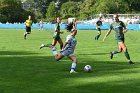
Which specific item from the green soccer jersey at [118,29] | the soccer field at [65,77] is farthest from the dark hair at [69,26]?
the green soccer jersey at [118,29]

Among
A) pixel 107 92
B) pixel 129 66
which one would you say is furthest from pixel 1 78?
pixel 129 66

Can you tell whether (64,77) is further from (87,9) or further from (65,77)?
(87,9)

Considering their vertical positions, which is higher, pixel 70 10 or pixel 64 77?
pixel 64 77

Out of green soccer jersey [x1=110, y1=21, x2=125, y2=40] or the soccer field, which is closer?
the soccer field

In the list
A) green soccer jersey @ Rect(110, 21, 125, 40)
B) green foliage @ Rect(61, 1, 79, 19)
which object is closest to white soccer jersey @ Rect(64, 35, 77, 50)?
green soccer jersey @ Rect(110, 21, 125, 40)

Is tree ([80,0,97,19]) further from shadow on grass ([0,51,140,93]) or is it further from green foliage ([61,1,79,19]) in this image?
shadow on grass ([0,51,140,93])

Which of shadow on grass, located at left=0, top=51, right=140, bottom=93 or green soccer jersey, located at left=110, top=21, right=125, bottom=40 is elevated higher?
green soccer jersey, located at left=110, top=21, right=125, bottom=40

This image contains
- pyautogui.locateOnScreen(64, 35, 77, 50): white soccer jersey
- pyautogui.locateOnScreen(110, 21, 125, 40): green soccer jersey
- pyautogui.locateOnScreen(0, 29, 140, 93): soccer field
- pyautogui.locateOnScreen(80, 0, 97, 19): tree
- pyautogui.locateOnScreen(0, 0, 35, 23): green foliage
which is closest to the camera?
pyautogui.locateOnScreen(0, 29, 140, 93): soccer field

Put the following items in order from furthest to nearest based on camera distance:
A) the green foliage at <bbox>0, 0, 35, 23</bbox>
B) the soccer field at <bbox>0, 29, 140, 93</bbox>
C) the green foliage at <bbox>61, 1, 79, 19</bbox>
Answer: the green foliage at <bbox>61, 1, 79, 19</bbox>, the green foliage at <bbox>0, 0, 35, 23</bbox>, the soccer field at <bbox>0, 29, 140, 93</bbox>

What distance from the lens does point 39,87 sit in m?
12.7

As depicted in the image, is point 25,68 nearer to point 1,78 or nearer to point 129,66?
point 1,78

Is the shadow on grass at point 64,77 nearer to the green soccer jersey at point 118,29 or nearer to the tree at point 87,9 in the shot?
the green soccer jersey at point 118,29

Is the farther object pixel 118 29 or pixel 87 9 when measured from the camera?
pixel 87 9

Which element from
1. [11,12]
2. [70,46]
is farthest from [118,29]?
[11,12]
